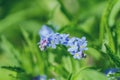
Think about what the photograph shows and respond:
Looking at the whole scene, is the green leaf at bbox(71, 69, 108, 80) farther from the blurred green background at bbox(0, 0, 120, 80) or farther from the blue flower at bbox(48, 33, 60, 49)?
the blue flower at bbox(48, 33, 60, 49)

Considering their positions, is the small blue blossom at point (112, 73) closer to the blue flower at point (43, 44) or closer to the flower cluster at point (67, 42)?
the flower cluster at point (67, 42)

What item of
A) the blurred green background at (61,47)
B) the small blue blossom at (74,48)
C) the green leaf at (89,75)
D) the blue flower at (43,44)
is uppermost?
the blurred green background at (61,47)

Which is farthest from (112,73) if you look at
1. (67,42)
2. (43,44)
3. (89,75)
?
(43,44)

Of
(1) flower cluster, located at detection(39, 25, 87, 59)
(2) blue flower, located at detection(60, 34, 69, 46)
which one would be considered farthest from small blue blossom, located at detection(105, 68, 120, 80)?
(2) blue flower, located at detection(60, 34, 69, 46)

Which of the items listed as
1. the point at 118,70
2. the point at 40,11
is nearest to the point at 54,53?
the point at 118,70

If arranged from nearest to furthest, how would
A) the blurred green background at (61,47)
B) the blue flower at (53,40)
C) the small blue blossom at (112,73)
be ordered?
the small blue blossom at (112,73) < the blue flower at (53,40) < the blurred green background at (61,47)

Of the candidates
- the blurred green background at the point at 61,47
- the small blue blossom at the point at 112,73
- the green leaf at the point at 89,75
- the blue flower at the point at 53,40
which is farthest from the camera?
the blurred green background at the point at 61,47

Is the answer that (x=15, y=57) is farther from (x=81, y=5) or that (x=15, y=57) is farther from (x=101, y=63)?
(x=81, y=5)

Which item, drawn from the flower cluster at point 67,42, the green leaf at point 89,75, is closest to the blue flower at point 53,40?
the flower cluster at point 67,42
